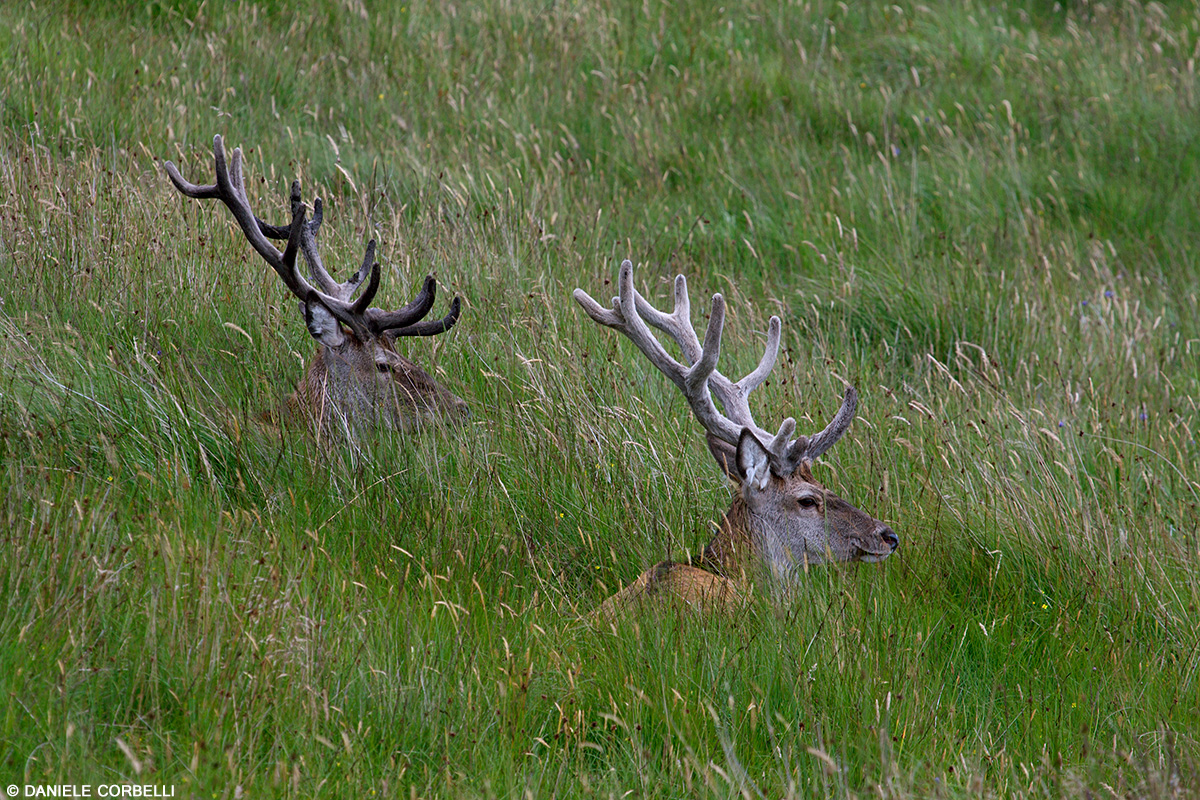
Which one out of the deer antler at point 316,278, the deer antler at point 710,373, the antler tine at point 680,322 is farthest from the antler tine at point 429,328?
the antler tine at point 680,322

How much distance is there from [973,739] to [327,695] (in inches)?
74.8

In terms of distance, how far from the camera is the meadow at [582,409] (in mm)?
3141

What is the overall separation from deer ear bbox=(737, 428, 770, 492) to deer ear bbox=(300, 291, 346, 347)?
198cm

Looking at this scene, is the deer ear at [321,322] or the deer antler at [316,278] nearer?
the deer antler at [316,278]

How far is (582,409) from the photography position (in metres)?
5.00

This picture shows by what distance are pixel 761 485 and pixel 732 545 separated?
0.45 m

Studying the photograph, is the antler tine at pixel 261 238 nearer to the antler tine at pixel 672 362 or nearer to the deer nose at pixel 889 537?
the antler tine at pixel 672 362

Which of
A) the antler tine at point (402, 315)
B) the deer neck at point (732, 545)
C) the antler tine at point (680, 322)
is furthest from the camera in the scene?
the antler tine at point (402, 315)

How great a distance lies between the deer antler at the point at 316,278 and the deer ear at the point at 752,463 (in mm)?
1459

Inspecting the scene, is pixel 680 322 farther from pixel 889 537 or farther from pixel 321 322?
pixel 321 322

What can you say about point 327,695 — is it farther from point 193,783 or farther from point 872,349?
point 872,349

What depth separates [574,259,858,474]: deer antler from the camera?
179 inches

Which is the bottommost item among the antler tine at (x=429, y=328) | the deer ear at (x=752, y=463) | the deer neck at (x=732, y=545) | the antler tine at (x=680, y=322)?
the deer neck at (x=732, y=545)

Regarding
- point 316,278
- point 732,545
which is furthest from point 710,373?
point 316,278
